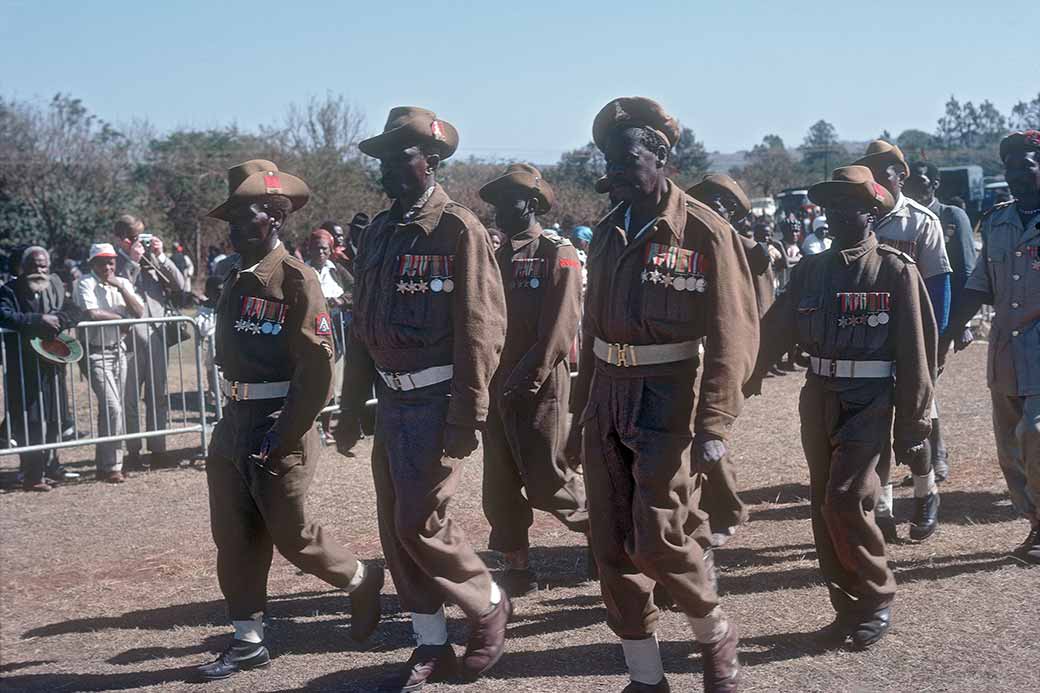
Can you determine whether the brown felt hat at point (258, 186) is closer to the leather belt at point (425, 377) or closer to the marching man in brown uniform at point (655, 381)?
the leather belt at point (425, 377)

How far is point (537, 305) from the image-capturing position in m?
6.39

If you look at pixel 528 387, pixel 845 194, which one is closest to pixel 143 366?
pixel 528 387

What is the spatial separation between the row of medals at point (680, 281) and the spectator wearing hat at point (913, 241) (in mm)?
2804

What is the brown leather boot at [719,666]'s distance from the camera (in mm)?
4512

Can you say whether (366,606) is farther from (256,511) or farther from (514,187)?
(514,187)

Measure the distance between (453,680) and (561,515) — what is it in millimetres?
1570

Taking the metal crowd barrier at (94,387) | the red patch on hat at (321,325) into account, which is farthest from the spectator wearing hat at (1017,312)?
the metal crowd barrier at (94,387)

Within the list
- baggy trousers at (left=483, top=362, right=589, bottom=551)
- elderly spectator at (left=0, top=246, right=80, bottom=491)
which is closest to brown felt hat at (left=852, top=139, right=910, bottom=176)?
baggy trousers at (left=483, top=362, right=589, bottom=551)

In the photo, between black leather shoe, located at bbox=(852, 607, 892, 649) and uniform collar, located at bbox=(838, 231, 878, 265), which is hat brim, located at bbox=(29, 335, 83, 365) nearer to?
uniform collar, located at bbox=(838, 231, 878, 265)

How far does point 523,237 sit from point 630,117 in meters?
2.21

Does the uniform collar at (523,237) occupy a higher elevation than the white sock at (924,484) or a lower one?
higher

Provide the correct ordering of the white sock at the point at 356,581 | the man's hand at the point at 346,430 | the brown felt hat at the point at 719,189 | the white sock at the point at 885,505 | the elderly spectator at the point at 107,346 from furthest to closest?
the elderly spectator at the point at 107,346 → the brown felt hat at the point at 719,189 → the white sock at the point at 885,505 → the white sock at the point at 356,581 → the man's hand at the point at 346,430

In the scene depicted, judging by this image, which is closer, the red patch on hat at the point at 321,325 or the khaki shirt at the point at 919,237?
the red patch on hat at the point at 321,325

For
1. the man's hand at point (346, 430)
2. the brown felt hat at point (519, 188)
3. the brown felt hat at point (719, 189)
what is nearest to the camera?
the man's hand at point (346, 430)
